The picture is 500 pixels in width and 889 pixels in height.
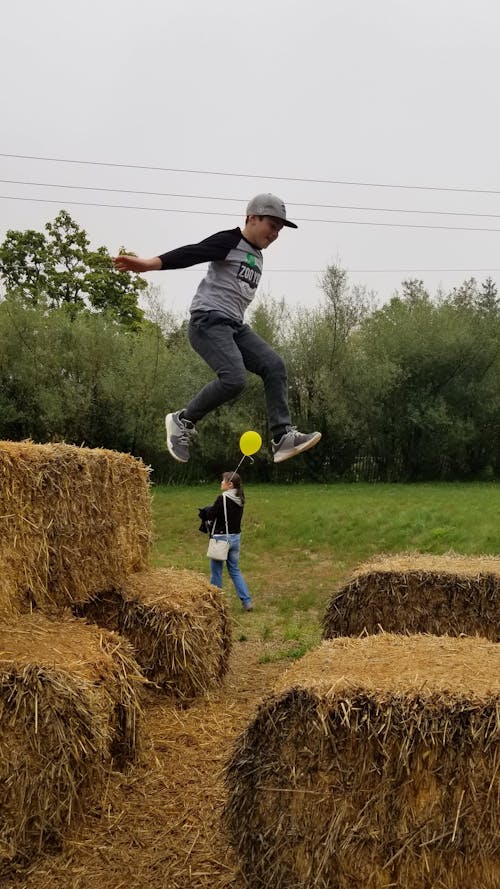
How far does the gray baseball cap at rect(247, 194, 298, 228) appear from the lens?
4.10 metres

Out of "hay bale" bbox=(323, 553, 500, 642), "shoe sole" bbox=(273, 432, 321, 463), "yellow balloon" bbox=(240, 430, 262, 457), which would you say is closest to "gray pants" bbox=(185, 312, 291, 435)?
"shoe sole" bbox=(273, 432, 321, 463)

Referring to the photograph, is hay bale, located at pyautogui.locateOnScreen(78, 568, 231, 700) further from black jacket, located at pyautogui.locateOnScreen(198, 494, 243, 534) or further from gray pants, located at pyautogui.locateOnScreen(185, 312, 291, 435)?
gray pants, located at pyautogui.locateOnScreen(185, 312, 291, 435)

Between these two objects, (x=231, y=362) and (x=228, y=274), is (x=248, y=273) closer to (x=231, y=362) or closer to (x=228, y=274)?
(x=228, y=274)

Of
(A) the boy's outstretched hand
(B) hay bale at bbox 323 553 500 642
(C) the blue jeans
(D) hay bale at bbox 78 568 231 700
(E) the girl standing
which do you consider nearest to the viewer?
(A) the boy's outstretched hand

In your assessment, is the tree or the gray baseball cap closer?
the gray baseball cap

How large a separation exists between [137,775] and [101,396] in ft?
64.7

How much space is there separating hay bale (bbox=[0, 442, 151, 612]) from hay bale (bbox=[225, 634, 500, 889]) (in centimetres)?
277

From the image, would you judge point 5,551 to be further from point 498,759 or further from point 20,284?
point 20,284

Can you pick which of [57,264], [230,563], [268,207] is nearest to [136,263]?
[268,207]

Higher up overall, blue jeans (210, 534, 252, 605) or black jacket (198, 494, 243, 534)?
black jacket (198, 494, 243, 534)

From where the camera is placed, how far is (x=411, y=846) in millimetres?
3389

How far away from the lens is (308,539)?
50.6 feet

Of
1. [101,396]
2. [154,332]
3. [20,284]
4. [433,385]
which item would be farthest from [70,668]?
[20,284]

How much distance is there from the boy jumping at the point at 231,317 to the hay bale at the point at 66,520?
1.71 m
